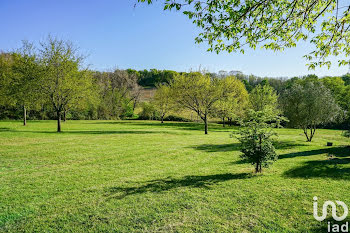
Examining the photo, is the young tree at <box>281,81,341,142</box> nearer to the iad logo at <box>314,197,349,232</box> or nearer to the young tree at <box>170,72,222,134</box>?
the young tree at <box>170,72,222,134</box>

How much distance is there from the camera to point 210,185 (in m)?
7.93

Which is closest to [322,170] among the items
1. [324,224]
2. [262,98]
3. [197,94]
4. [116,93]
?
[324,224]

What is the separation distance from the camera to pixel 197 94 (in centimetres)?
3088

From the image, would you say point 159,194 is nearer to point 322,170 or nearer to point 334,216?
point 334,216

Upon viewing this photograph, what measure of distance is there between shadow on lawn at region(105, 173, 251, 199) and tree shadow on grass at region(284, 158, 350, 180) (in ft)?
9.03

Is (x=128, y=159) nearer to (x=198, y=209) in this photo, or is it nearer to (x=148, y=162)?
(x=148, y=162)

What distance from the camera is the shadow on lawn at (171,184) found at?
23.4ft

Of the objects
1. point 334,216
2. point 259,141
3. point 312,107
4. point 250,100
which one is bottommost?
point 334,216

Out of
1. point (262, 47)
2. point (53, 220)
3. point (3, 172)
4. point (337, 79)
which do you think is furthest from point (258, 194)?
point (337, 79)

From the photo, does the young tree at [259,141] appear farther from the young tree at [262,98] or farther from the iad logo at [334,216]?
the young tree at [262,98]

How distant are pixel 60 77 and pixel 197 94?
18.1 m

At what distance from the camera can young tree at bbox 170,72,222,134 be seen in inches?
1216

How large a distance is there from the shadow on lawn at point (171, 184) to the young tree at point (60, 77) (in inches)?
790

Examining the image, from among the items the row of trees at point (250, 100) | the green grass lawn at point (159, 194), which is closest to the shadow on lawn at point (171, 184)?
the green grass lawn at point (159, 194)
